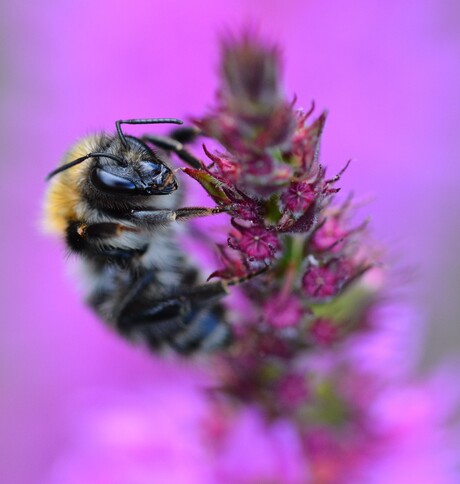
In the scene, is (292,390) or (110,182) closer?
(110,182)

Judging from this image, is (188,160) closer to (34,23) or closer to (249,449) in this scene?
(249,449)

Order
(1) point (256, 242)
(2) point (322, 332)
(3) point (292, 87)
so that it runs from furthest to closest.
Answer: (3) point (292, 87), (2) point (322, 332), (1) point (256, 242)

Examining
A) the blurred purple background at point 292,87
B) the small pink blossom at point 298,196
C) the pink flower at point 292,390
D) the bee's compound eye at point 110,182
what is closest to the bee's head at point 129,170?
the bee's compound eye at point 110,182

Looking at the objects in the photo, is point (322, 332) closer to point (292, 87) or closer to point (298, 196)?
point (298, 196)

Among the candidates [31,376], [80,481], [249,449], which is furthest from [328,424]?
[31,376]

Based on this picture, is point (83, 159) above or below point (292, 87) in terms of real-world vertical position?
below

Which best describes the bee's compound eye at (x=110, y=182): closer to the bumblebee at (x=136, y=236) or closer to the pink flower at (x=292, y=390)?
the bumblebee at (x=136, y=236)

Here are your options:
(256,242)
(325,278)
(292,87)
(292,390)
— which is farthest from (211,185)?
(292,87)
